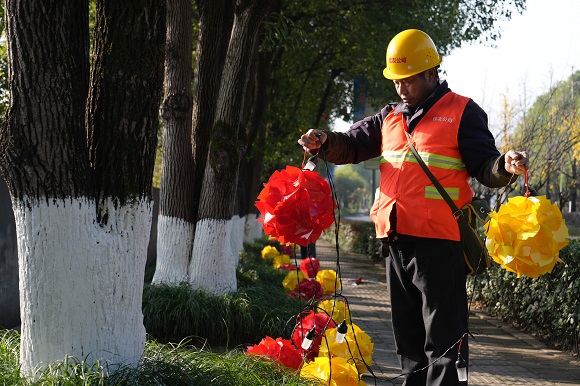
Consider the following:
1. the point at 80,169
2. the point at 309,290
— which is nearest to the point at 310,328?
the point at 80,169

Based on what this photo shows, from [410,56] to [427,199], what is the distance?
2.84 feet

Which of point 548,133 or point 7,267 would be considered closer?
point 7,267

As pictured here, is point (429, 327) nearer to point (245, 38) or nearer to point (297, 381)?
point (297, 381)

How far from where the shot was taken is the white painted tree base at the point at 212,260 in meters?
9.41

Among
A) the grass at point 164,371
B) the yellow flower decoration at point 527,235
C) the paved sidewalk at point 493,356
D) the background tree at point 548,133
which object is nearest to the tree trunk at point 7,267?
the grass at point 164,371

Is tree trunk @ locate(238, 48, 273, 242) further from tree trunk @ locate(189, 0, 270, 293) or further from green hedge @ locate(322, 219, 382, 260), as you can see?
tree trunk @ locate(189, 0, 270, 293)

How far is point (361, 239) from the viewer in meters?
30.4

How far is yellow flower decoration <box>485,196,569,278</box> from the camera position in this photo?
13.3ft

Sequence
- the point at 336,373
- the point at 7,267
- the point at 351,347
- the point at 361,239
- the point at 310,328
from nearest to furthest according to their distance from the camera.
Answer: the point at 336,373 → the point at 351,347 → the point at 310,328 → the point at 7,267 → the point at 361,239

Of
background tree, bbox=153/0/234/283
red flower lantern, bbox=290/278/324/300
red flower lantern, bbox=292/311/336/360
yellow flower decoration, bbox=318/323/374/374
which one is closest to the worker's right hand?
yellow flower decoration, bbox=318/323/374/374

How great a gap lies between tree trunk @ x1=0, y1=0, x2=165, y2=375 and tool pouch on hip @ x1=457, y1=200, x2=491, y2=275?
1.98m

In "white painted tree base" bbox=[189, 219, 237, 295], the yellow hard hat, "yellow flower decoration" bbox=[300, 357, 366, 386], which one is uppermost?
the yellow hard hat

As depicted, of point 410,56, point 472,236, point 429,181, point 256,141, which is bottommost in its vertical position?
point 472,236

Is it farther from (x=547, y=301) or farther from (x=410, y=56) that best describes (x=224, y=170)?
(x=410, y=56)
